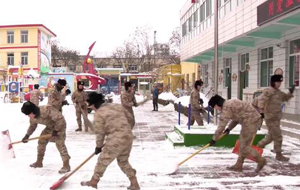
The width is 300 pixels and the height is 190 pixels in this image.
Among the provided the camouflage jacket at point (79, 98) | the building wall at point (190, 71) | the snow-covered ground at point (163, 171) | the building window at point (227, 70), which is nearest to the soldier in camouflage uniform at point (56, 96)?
the camouflage jacket at point (79, 98)

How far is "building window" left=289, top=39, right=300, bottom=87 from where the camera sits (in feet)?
39.4

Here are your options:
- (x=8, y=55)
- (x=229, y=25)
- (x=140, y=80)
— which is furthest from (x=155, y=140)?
(x=140, y=80)

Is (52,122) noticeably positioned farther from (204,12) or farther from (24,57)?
(24,57)

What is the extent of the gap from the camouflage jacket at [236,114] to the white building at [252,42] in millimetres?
4572

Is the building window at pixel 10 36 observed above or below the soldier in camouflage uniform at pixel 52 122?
above

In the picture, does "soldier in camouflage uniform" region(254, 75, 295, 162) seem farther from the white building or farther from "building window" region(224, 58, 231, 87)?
"building window" region(224, 58, 231, 87)

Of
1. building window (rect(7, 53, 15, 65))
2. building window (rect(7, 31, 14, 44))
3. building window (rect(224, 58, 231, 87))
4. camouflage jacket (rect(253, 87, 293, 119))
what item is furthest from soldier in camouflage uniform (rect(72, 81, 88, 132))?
building window (rect(7, 31, 14, 44))

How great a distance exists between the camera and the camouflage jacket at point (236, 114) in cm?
534

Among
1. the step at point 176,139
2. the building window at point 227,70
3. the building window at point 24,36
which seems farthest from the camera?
the building window at point 24,36

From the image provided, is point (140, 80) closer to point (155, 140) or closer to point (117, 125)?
point (155, 140)

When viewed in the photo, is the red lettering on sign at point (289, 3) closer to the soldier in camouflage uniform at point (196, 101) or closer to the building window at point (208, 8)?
the soldier in camouflage uniform at point (196, 101)

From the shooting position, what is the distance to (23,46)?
43.0 m

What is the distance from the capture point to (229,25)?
619 inches

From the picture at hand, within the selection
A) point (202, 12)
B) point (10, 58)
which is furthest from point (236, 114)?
point (10, 58)
